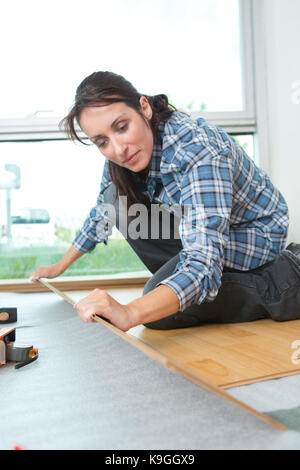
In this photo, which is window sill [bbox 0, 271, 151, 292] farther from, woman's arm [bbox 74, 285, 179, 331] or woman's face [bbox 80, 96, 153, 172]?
woman's arm [bbox 74, 285, 179, 331]

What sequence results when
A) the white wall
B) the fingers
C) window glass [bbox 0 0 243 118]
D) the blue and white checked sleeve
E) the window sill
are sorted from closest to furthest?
1. the fingers
2. the blue and white checked sleeve
3. the white wall
4. the window sill
5. window glass [bbox 0 0 243 118]

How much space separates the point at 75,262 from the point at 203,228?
1900mm

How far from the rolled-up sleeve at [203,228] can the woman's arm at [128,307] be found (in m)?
0.02

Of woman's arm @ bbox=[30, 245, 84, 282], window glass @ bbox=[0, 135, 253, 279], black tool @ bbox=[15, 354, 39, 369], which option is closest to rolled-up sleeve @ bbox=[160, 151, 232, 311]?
black tool @ bbox=[15, 354, 39, 369]

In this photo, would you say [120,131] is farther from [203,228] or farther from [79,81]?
[79,81]

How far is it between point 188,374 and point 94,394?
1.07 ft

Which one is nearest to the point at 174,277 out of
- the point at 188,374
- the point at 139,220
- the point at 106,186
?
the point at 188,374

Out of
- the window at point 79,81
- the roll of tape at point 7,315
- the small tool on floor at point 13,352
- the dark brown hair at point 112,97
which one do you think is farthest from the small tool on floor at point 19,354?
the window at point 79,81

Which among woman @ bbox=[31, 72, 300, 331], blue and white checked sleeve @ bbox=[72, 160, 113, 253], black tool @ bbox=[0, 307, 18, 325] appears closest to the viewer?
woman @ bbox=[31, 72, 300, 331]

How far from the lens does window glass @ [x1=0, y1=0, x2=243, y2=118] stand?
2.79 m

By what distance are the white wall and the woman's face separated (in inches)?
49.7

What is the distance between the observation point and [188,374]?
0.68m

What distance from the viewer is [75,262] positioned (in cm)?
289
